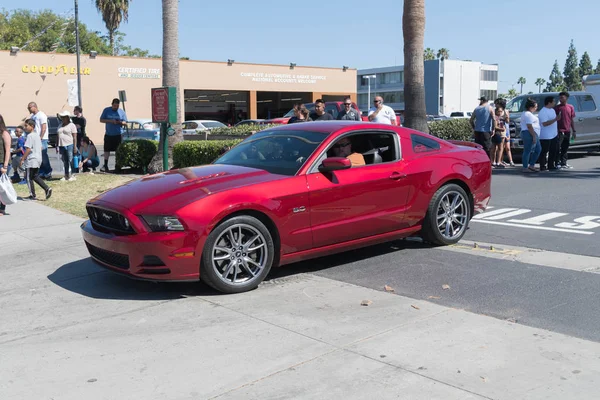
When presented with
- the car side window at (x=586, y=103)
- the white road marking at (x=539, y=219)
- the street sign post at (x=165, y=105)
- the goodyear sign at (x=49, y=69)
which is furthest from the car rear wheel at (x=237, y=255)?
the goodyear sign at (x=49, y=69)

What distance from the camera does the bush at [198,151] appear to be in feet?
45.4

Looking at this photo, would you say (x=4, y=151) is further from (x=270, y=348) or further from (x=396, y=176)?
(x=270, y=348)

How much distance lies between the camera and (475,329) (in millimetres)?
4883

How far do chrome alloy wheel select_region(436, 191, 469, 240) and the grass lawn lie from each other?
601 centimetres

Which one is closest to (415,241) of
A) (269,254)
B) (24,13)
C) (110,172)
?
(269,254)

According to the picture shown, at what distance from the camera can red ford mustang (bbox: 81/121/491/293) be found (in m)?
5.75

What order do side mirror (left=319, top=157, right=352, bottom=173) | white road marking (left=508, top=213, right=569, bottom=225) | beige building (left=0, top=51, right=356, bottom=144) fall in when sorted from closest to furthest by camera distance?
1. side mirror (left=319, top=157, right=352, bottom=173)
2. white road marking (left=508, top=213, right=569, bottom=225)
3. beige building (left=0, top=51, right=356, bottom=144)

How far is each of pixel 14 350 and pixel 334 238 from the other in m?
3.16

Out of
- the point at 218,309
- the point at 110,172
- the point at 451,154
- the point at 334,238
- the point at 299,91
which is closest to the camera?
the point at 218,309

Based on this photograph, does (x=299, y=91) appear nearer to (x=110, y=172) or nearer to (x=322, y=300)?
(x=110, y=172)

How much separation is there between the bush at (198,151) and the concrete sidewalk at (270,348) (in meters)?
7.56

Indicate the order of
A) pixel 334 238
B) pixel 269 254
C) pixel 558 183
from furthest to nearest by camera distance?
1. pixel 558 183
2. pixel 334 238
3. pixel 269 254

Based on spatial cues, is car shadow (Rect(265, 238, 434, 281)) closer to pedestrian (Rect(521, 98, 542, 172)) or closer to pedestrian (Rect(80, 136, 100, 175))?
pedestrian (Rect(521, 98, 542, 172))

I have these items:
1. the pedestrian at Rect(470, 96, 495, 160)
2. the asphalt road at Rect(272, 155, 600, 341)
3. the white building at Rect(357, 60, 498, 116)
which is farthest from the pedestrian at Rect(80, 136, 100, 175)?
the white building at Rect(357, 60, 498, 116)
